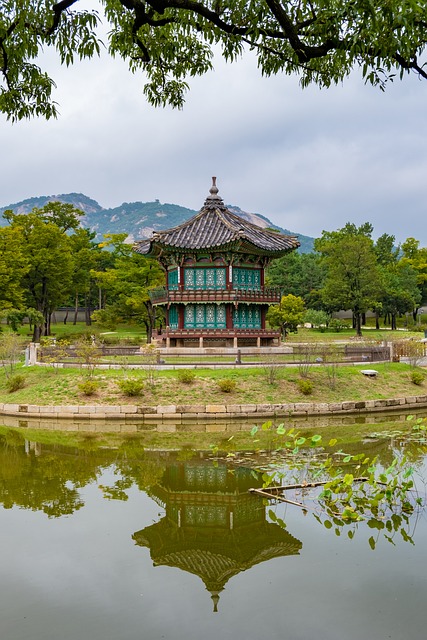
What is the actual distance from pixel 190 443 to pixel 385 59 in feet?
53.6

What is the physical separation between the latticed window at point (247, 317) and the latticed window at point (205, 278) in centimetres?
203

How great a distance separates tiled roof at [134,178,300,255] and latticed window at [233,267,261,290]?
6.50 ft

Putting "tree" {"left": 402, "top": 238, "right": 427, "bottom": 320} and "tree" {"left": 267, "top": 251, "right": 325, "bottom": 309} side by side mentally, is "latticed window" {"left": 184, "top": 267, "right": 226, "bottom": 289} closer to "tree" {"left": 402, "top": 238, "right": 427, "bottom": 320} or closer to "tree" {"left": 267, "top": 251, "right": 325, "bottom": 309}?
"tree" {"left": 267, "top": 251, "right": 325, "bottom": 309}

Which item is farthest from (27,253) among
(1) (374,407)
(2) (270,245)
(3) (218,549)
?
(3) (218,549)

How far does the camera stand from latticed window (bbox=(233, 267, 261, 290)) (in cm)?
4031

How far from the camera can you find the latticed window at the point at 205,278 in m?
40.2

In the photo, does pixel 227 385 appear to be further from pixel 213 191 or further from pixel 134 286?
pixel 134 286

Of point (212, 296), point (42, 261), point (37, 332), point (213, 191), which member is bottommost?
point (37, 332)

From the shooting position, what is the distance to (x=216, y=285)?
4006cm

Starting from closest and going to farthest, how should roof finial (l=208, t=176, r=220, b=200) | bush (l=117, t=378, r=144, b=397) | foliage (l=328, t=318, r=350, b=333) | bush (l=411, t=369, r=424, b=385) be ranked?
1. bush (l=117, t=378, r=144, b=397)
2. bush (l=411, t=369, r=424, b=385)
3. roof finial (l=208, t=176, r=220, b=200)
4. foliage (l=328, t=318, r=350, b=333)

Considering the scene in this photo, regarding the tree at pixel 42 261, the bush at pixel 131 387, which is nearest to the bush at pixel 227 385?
the bush at pixel 131 387

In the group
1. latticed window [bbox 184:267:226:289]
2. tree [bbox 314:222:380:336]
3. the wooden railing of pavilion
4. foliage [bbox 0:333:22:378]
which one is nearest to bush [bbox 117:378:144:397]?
foliage [bbox 0:333:22:378]

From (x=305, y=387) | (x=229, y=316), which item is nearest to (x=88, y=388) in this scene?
(x=305, y=387)

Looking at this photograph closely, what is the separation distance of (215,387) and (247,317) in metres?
13.8
